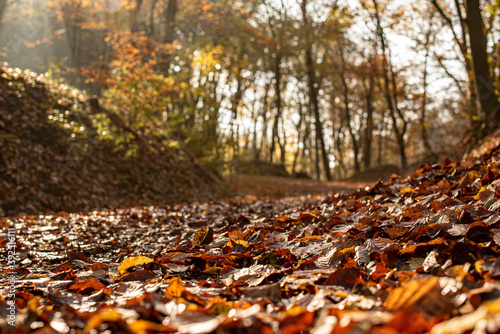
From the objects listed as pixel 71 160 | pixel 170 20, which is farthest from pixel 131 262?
pixel 170 20

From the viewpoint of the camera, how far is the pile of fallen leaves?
6301mm

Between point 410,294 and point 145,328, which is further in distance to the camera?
point 410,294

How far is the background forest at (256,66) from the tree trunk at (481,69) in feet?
0.07

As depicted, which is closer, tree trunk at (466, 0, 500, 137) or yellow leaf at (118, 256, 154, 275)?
yellow leaf at (118, 256, 154, 275)

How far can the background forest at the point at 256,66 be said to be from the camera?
8.93m

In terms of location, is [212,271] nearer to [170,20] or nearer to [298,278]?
[298,278]

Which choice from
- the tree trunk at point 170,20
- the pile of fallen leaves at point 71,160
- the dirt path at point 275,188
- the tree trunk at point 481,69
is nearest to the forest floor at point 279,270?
the pile of fallen leaves at point 71,160

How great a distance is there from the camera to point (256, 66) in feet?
84.0

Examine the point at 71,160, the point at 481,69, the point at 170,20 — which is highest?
the point at 170,20

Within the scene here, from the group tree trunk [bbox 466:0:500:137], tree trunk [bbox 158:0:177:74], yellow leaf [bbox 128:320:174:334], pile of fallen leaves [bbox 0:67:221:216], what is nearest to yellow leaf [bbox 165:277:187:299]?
yellow leaf [bbox 128:320:174:334]

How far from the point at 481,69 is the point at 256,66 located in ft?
62.2

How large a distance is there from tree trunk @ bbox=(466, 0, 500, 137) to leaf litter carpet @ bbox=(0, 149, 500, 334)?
467cm

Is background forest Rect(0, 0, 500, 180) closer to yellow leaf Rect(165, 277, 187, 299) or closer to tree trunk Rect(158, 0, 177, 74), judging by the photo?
tree trunk Rect(158, 0, 177, 74)

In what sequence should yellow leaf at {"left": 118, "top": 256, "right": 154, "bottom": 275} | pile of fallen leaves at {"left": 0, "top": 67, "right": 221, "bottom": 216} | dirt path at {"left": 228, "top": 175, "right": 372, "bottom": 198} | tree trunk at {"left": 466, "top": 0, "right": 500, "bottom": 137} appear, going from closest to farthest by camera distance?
yellow leaf at {"left": 118, "top": 256, "right": 154, "bottom": 275} < pile of fallen leaves at {"left": 0, "top": 67, "right": 221, "bottom": 216} < tree trunk at {"left": 466, "top": 0, "right": 500, "bottom": 137} < dirt path at {"left": 228, "top": 175, "right": 372, "bottom": 198}
